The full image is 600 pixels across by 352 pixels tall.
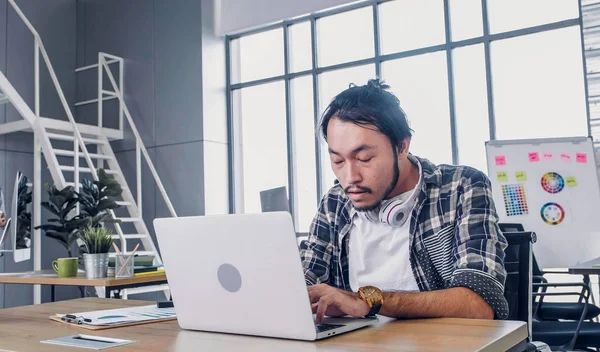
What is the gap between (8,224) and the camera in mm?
2496

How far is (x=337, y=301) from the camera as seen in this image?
1.26 meters

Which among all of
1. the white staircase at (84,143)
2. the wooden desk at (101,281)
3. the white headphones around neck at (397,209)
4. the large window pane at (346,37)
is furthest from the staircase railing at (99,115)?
the white headphones around neck at (397,209)

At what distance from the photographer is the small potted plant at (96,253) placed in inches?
121

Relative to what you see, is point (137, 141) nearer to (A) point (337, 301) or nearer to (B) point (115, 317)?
(B) point (115, 317)

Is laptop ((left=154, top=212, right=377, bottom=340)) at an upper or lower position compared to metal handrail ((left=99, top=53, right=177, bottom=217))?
lower

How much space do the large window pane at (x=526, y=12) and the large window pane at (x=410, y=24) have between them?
45 cm

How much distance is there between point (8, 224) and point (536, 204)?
3.35 m

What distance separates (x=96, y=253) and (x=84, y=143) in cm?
343

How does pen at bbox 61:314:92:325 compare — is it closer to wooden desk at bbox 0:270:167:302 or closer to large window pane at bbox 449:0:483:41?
wooden desk at bbox 0:270:167:302

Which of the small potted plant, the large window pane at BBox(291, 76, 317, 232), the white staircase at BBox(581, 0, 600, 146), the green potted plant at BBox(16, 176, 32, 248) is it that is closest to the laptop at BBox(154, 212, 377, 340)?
the green potted plant at BBox(16, 176, 32, 248)

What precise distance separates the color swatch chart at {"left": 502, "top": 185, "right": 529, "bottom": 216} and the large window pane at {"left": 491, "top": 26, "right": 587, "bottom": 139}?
695 mm

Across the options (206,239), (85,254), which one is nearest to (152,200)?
(85,254)

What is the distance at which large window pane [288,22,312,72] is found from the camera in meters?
5.95

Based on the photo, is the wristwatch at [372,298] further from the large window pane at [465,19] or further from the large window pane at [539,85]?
the large window pane at [465,19]
